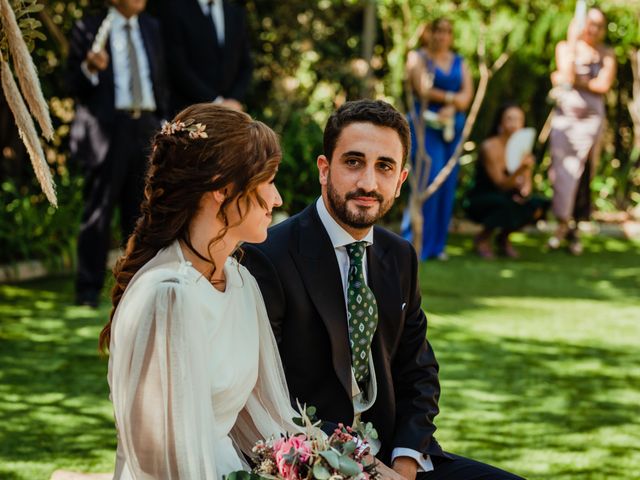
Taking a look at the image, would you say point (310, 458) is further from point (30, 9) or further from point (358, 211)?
point (30, 9)

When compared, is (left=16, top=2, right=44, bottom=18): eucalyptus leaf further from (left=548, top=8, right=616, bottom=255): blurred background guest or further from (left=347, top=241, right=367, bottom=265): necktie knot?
(left=548, top=8, right=616, bottom=255): blurred background guest

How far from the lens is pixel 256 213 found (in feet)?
8.46

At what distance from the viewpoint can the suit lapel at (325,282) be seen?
3.06m

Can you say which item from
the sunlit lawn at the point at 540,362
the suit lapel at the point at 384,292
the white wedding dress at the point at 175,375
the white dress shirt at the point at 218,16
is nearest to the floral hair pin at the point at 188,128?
the white wedding dress at the point at 175,375

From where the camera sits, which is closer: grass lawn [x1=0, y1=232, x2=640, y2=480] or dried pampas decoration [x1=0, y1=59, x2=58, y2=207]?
dried pampas decoration [x1=0, y1=59, x2=58, y2=207]

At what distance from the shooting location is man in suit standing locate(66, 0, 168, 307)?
267 inches

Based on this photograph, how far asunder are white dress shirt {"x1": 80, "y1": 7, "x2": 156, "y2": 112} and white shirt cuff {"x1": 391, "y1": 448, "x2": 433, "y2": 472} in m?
4.24

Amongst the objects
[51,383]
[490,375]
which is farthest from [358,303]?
[490,375]

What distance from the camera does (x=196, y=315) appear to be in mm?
2438

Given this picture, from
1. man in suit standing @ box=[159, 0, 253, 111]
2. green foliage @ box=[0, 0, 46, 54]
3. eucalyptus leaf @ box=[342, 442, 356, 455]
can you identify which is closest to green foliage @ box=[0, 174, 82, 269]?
man in suit standing @ box=[159, 0, 253, 111]

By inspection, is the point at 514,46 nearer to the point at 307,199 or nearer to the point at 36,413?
the point at 307,199

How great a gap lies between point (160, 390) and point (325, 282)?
86 centimetres

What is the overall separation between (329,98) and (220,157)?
30.1 ft

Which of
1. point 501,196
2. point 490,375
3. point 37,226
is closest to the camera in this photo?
point 490,375
